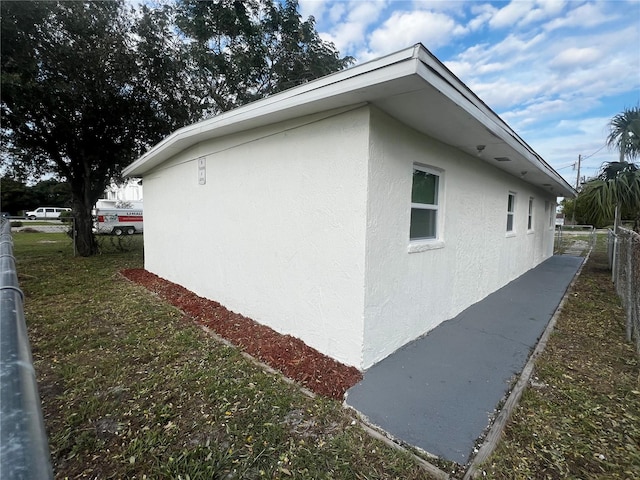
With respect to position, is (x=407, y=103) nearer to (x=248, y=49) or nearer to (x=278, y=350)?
(x=278, y=350)

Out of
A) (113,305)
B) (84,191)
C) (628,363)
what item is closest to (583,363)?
(628,363)

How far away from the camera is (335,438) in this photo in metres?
2.14

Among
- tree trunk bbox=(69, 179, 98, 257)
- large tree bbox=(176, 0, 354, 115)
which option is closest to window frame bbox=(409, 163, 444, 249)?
large tree bbox=(176, 0, 354, 115)

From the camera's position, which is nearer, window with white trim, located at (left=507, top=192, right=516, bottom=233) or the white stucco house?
the white stucco house

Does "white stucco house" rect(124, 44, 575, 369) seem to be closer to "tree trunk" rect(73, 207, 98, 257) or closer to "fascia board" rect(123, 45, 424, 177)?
"fascia board" rect(123, 45, 424, 177)

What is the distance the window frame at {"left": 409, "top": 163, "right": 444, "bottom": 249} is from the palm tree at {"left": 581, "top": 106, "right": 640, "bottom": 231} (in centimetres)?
618

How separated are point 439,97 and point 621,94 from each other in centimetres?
1130

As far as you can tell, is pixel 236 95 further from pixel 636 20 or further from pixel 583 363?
pixel 583 363

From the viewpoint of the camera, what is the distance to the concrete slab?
2.22 meters

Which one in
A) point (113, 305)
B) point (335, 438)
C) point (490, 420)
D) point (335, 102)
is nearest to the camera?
point (335, 438)

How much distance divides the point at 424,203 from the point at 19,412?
3.88 m

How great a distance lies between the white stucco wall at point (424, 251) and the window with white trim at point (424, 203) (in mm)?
101

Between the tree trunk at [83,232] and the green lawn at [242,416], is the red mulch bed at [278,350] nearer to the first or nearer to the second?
the green lawn at [242,416]

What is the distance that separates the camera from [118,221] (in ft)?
66.0
